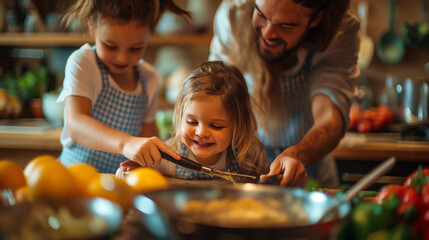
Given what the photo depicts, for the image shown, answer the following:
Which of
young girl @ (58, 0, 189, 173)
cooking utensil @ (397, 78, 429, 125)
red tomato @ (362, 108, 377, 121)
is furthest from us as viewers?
red tomato @ (362, 108, 377, 121)

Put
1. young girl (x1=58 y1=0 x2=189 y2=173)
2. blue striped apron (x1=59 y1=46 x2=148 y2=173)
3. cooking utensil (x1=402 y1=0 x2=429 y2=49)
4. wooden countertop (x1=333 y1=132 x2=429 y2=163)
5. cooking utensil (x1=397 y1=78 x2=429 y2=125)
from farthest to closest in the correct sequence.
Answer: cooking utensil (x1=402 y1=0 x2=429 y2=49)
cooking utensil (x1=397 y1=78 x2=429 y2=125)
wooden countertop (x1=333 y1=132 x2=429 y2=163)
blue striped apron (x1=59 y1=46 x2=148 y2=173)
young girl (x1=58 y1=0 x2=189 y2=173)

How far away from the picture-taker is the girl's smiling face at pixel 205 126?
1.11m

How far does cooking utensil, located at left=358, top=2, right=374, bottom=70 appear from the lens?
8.08 feet

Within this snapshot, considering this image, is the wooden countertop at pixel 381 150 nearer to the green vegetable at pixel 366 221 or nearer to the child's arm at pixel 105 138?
the child's arm at pixel 105 138

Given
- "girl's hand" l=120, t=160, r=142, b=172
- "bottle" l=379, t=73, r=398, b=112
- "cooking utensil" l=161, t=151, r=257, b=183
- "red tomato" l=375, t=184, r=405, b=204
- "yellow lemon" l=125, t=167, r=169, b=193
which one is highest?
"red tomato" l=375, t=184, r=405, b=204

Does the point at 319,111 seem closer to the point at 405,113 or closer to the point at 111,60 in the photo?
the point at 111,60

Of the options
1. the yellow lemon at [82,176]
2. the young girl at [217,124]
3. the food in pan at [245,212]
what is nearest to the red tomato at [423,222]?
the food in pan at [245,212]

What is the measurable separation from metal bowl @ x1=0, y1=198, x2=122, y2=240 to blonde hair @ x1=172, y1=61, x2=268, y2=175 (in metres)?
0.67

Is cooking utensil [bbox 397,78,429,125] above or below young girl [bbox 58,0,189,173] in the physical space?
below

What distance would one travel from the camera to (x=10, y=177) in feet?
2.16

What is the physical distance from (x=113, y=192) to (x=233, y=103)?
24.5 inches

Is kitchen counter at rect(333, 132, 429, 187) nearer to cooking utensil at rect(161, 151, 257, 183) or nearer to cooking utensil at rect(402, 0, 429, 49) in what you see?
cooking utensil at rect(402, 0, 429, 49)

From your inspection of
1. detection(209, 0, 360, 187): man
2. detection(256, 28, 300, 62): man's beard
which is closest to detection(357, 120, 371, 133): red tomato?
detection(209, 0, 360, 187): man

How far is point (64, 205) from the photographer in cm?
50
